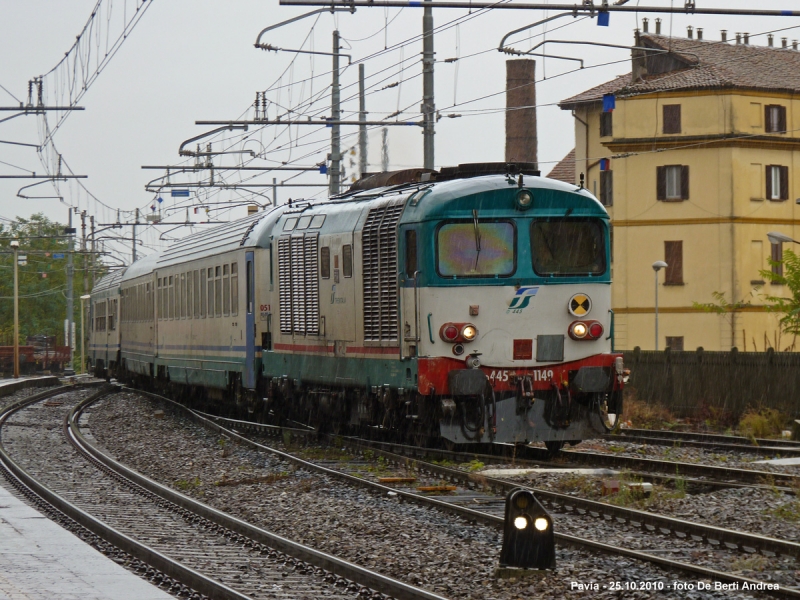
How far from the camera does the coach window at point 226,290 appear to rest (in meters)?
22.4

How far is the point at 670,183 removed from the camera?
4528 centimetres

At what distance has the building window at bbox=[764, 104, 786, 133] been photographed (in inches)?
1763

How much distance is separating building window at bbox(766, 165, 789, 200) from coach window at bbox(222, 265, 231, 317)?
92.6ft

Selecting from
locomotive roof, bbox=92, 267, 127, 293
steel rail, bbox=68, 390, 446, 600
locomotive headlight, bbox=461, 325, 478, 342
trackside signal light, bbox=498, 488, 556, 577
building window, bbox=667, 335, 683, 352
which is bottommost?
steel rail, bbox=68, 390, 446, 600

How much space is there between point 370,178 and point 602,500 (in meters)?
7.61

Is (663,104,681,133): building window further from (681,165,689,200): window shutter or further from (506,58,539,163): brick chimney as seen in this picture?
(506,58,539,163): brick chimney

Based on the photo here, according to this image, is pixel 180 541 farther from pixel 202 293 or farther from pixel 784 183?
pixel 784 183

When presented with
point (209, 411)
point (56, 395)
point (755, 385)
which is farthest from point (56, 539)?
point (56, 395)

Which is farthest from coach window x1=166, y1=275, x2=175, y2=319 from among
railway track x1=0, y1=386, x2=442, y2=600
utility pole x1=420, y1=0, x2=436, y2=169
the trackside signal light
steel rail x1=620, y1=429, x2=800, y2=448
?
the trackside signal light

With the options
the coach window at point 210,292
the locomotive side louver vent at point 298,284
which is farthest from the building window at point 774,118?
the locomotive side louver vent at point 298,284

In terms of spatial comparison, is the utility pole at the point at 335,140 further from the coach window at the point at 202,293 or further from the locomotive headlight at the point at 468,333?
the locomotive headlight at the point at 468,333

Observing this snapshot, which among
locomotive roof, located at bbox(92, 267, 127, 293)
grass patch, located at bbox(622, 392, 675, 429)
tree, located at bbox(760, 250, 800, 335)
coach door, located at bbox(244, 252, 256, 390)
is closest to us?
coach door, located at bbox(244, 252, 256, 390)

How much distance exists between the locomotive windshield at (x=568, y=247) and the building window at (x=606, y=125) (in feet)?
106

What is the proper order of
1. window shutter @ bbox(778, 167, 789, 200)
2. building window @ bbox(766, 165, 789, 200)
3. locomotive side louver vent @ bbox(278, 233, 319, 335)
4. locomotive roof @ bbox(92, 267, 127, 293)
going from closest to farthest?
locomotive side louver vent @ bbox(278, 233, 319, 335) < locomotive roof @ bbox(92, 267, 127, 293) < building window @ bbox(766, 165, 789, 200) < window shutter @ bbox(778, 167, 789, 200)
